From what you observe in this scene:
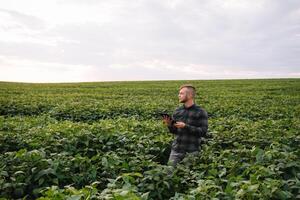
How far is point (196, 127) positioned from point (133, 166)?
146 centimetres

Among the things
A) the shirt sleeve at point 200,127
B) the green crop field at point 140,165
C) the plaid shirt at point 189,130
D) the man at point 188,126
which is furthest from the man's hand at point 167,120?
the green crop field at point 140,165

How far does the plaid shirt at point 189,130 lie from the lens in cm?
610

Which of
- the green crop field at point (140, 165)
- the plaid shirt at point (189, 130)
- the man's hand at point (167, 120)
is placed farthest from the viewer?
the plaid shirt at point (189, 130)

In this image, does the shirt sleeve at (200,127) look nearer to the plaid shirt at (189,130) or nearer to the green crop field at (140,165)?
the plaid shirt at (189,130)

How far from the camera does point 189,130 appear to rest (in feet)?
19.7

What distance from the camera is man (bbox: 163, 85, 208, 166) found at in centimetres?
605

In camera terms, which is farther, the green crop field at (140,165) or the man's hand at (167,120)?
the man's hand at (167,120)

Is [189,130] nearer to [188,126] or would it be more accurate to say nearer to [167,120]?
[188,126]

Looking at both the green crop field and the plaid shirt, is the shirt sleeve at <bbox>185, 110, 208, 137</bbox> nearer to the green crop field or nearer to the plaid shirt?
the plaid shirt

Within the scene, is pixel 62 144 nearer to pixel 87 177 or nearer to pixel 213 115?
pixel 87 177

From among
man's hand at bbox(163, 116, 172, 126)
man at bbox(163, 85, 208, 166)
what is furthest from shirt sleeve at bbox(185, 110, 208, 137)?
man's hand at bbox(163, 116, 172, 126)

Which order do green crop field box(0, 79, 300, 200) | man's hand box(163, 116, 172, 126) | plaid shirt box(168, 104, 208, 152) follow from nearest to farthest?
1. green crop field box(0, 79, 300, 200)
2. man's hand box(163, 116, 172, 126)
3. plaid shirt box(168, 104, 208, 152)

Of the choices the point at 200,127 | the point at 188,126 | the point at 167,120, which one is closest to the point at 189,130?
the point at 188,126

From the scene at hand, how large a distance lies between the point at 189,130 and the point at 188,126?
0.27ft
